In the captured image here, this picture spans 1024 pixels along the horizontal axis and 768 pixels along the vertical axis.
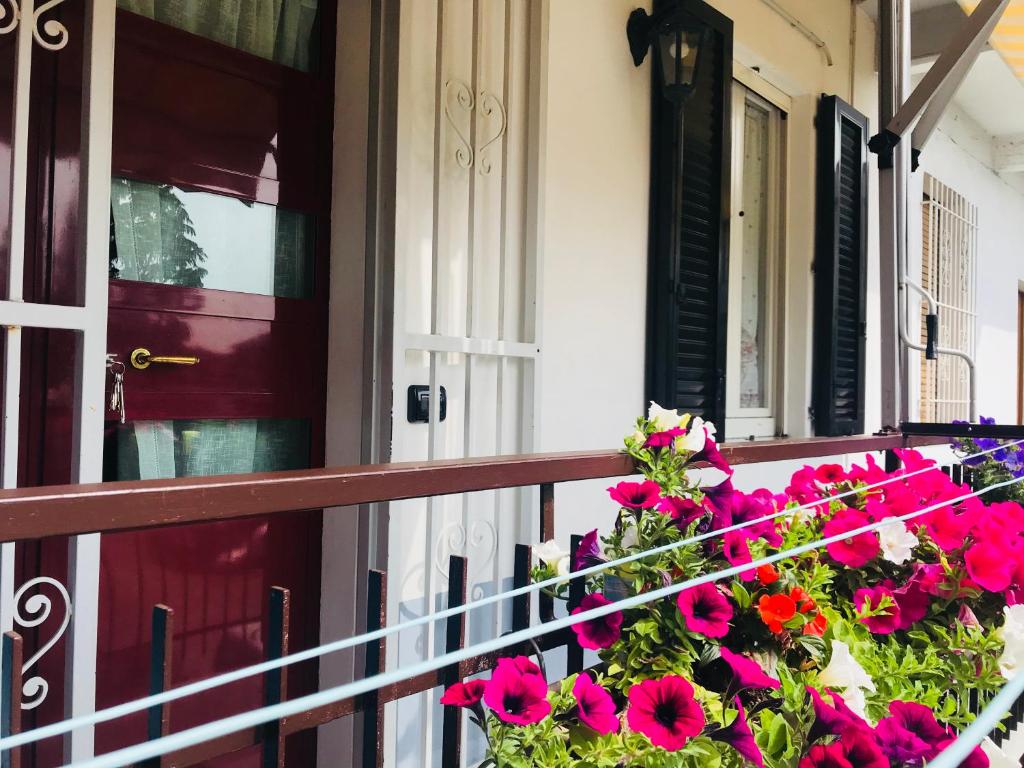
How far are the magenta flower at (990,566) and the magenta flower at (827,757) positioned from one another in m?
0.52

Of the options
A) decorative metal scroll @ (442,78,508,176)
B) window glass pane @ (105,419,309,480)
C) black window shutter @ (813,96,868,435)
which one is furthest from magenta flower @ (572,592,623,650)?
black window shutter @ (813,96,868,435)

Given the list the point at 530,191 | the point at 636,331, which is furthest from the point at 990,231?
the point at 530,191

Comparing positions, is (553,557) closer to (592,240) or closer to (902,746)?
(902,746)

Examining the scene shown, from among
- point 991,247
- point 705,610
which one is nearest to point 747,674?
point 705,610

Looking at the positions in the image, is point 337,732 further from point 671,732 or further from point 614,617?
point 671,732

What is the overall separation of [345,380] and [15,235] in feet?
2.53

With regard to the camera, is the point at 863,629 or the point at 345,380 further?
the point at 345,380

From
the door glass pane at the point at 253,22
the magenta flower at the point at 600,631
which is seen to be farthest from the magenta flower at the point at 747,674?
the door glass pane at the point at 253,22

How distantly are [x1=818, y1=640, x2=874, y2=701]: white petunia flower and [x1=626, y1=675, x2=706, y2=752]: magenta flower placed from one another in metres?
Result: 0.24

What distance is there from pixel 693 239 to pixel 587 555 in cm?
194

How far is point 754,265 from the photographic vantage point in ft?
12.0

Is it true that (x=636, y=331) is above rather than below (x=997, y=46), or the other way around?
below

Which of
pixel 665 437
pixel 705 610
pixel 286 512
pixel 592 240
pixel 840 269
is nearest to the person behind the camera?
pixel 286 512

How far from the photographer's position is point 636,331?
2.69 metres
